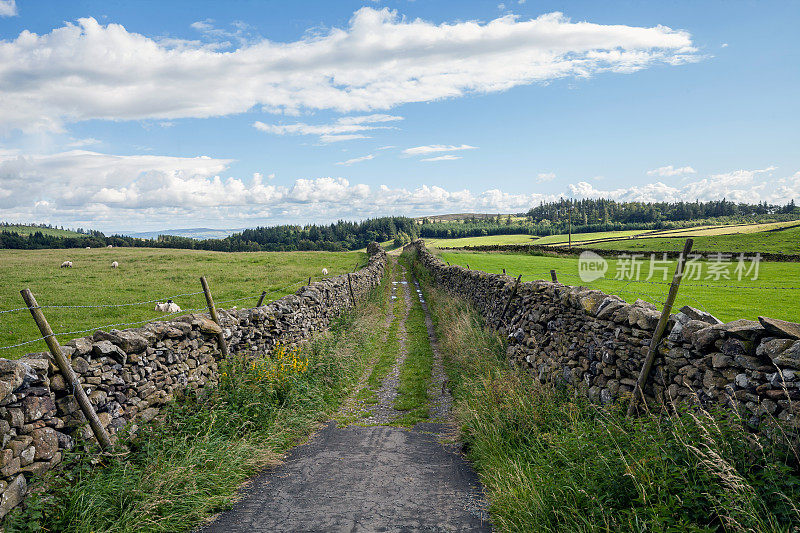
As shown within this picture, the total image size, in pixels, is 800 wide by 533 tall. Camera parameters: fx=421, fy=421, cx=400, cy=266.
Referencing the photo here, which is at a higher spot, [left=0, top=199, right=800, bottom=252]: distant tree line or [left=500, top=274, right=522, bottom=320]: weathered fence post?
[left=0, top=199, right=800, bottom=252]: distant tree line

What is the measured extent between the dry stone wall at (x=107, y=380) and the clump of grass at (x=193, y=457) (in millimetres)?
243

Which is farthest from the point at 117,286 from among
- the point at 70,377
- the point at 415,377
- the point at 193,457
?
the point at 193,457

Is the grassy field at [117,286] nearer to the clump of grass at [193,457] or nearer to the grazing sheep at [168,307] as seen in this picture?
the grazing sheep at [168,307]

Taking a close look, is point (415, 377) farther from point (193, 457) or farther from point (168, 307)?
point (168, 307)

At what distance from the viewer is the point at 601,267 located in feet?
97.8

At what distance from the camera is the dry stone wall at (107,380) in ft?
14.5

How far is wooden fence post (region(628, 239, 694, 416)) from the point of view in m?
5.40

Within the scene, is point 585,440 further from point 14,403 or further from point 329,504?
point 14,403

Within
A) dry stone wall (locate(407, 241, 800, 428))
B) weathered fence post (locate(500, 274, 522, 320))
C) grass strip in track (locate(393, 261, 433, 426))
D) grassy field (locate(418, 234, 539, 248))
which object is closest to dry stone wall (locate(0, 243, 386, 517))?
grass strip in track (locate(393, 261, 433, 426))

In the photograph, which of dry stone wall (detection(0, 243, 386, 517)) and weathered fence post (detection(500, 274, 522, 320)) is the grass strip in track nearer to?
weathered fence post (detection(500, 274, 522, 320))

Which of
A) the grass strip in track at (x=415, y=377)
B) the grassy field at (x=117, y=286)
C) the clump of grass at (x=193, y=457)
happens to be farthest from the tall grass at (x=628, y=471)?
the grassy field at (x=117, y=286)

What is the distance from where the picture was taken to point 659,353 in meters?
5.57

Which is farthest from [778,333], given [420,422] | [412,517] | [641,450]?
[420,422]

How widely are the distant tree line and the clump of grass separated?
271 feet
